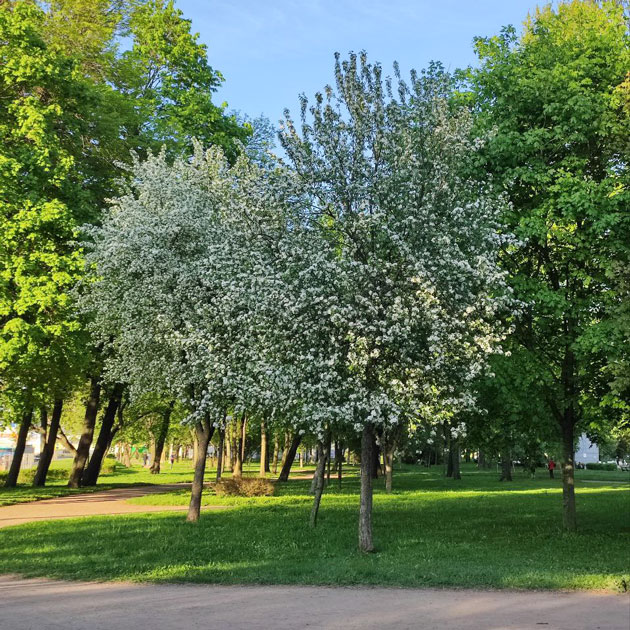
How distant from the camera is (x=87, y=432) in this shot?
115 ft

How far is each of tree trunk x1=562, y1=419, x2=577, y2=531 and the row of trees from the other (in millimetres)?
59

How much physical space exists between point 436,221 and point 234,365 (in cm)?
524

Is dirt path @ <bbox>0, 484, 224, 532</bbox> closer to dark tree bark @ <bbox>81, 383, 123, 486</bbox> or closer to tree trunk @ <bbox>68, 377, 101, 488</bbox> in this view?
tree trunk @ <bbox>68, 377, 101, 488</bbox>

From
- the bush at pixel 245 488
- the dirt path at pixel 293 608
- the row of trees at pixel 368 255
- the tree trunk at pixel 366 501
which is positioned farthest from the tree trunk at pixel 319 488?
the bush at pixel 245 488

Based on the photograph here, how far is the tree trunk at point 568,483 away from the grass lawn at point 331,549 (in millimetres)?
406

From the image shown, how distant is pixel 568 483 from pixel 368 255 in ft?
29.3

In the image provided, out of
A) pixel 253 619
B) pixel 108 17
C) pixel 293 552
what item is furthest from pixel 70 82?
pixel 253 619

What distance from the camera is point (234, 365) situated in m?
15.4

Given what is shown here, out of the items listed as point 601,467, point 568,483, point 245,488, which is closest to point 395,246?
point 568,483

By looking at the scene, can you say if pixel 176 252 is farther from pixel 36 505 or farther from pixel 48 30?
pixel 48 30

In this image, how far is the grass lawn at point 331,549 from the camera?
38.6 ft

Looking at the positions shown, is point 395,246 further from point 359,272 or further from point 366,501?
point 366,501

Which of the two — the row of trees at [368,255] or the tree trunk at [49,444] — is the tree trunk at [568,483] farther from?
the tree trunk at [49,444]

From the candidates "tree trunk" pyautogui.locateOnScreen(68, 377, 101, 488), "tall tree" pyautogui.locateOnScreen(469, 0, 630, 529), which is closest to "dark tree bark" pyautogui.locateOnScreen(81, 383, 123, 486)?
"tree trunk" pyautogui.locateOnScreen(68, 377, 101, 488)
